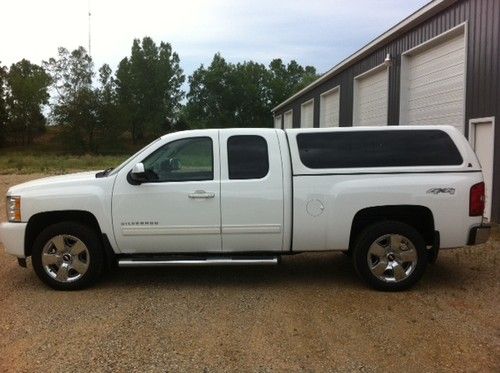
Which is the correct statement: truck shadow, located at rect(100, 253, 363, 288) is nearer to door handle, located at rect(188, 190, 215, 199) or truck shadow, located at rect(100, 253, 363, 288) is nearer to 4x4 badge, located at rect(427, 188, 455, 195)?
door handle, located at rect(188, 190, 215, 199)

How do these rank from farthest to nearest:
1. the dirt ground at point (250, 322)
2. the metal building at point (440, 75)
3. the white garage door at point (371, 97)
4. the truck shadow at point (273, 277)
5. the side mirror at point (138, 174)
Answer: the white garage door at point (371, 97) → the metal building at point (440, 75) → the truck shadow at point (273, 277) → the side mirror at point (138, 174) → the dirt ground at point (250, 322)

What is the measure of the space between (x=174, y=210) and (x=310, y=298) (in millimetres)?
1866

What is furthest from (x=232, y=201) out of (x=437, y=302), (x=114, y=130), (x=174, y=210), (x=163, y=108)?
(x=163, y=108)

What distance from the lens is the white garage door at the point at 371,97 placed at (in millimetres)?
18000

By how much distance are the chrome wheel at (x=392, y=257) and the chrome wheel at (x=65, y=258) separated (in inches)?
134

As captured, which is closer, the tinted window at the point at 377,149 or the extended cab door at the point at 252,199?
the extended cab door at the point at 252,199

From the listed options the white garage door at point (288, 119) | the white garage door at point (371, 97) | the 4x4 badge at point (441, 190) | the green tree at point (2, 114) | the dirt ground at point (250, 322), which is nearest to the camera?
the dirt ground at point (250, 322)

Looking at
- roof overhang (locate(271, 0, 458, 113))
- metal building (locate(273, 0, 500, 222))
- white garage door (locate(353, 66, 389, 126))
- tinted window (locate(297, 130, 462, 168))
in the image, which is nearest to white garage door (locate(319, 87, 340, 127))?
roof overhang (locate(271, 0, 458, 113))

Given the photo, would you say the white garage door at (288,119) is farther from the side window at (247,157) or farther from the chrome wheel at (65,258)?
the chrome wheel at (65,258)

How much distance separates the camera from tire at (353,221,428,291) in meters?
6.44

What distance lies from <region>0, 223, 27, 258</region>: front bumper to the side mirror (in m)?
1.43

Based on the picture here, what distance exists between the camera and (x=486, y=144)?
11688 millimetres

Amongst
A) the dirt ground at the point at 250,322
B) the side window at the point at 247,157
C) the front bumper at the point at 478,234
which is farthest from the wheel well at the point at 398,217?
the side window at the point at 247,157

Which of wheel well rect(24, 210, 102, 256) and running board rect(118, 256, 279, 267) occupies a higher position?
wheel well rect(24, 210, 102, 256)
